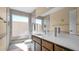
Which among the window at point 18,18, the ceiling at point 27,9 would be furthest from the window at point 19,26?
the ceiling at point 27,9

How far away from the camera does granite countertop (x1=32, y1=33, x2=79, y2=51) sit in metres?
1.06

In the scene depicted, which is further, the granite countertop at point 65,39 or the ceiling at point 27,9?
the ceiling at point 27,9

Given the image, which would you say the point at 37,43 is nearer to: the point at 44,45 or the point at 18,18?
the point at 44,45

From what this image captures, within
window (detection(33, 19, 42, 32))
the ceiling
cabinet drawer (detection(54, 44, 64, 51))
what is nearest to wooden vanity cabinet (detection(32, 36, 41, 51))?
window (detection(33, 19, 42, 32))

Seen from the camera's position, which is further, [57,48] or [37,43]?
[37,43]

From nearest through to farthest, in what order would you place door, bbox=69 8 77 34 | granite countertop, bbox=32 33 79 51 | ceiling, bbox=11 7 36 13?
granite countertop, bbox=32 33 79 51, door, bbox=69 8 77 34, ceiling, bbox=11 7 36 13

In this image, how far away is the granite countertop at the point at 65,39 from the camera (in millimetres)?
1062

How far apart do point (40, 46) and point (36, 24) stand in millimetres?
349

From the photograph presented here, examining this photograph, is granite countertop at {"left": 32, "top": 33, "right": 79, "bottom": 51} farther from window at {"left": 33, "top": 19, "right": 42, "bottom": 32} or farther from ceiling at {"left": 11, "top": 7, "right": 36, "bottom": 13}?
Result: ceiling at {"left": 11, "top": 7, "right": 36, "bottom": 13}

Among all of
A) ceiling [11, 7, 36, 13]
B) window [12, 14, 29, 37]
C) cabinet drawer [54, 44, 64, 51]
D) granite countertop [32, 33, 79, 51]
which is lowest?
cabinet drawer [54, 44, 64, 51]

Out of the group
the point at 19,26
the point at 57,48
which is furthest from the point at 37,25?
the point at 57,48

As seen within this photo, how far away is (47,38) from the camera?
4.29 ft

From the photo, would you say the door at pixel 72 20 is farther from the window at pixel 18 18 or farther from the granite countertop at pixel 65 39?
the window at pixel 18 18

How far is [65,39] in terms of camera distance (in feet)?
3.99
